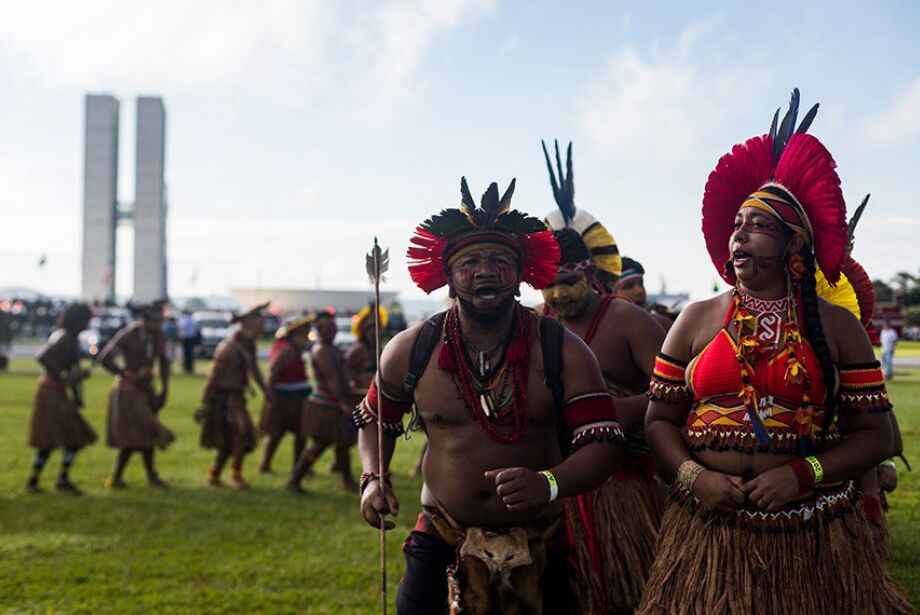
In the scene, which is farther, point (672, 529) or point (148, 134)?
point (148, 134)

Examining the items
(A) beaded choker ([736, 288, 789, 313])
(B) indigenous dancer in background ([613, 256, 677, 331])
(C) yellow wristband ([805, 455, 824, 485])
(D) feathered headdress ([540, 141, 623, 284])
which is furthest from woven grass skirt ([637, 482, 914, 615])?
(B) indigenous dancer in background ([613, 256, 677, 331])

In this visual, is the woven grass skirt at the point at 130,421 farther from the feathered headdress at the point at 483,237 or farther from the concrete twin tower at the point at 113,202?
the concrete twin tower at the point at 113,202

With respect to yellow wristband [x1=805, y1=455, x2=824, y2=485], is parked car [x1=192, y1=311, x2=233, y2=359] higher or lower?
higher

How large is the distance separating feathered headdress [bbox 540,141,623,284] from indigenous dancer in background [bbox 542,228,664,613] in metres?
0.69

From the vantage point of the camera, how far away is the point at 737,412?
3.07 m

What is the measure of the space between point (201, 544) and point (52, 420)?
2.82 m

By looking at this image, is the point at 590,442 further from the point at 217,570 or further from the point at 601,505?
the point at 217,570

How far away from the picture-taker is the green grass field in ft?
19.0

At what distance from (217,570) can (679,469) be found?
4353 mm

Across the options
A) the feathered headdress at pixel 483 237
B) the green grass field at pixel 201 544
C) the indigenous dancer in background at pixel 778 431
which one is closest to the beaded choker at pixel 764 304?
the indigenous dancer in background at pixel 778 431

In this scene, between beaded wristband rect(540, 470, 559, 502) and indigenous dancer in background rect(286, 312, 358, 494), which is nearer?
beaded wristband rect(540, 470, 559, 502)

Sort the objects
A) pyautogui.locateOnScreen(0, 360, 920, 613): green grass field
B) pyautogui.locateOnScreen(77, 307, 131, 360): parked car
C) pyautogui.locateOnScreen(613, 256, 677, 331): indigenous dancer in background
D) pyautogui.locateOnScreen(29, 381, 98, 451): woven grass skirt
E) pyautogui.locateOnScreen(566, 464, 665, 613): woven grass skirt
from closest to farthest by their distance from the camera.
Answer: pyautogui.locateOnScreen(566, 464, 665, 613): woven grass skirt < pyautogui.locateOnScreen(0, 360, 920, 613): green grass field < pyautogui.locateOnScreen(613, 256, 677, 331): indigenous dancer in background < pyautogui.locateOnScreen(29, 381, 98, 451): woven grass skirt < pyautogui.locateOnScreen(77, 307, 131, 360): parked car

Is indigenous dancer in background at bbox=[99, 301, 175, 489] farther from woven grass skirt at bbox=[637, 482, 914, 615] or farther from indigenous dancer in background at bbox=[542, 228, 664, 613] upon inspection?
woven grass skirt at bbox=[637, 482, 914, 615]

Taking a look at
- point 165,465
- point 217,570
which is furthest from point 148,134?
point 217,570
